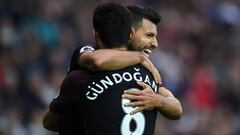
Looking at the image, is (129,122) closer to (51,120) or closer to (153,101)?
(153,101)

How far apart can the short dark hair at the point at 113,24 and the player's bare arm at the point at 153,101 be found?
290mm

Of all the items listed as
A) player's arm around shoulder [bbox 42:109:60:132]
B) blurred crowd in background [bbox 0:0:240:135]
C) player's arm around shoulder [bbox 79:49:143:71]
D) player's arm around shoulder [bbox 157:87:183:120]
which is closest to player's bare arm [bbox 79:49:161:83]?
player's arm around shoulder [bbox 79:49:143:71]

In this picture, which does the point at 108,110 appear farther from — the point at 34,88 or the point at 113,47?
the point at 34,88

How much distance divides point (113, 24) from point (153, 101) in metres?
0.53

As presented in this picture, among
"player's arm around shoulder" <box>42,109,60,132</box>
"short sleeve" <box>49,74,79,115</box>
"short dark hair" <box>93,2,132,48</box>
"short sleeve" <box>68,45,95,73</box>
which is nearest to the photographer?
"short dark hair" <box>93,2,132,48</box>

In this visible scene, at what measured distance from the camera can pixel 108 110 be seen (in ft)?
18.6

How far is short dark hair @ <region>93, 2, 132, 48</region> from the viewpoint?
18.4 ft

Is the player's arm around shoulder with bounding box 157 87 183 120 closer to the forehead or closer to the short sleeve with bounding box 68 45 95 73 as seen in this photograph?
the forehead

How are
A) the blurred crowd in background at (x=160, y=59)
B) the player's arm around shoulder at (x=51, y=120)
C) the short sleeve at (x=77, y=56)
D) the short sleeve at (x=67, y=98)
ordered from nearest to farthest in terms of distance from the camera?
the short sleeve at (x=67, y=98), the short sleeve at (x=77, y=56), the player's arm around shoulder at (x=51, y=120), the blurred crowd in background at (x=160, y=59)

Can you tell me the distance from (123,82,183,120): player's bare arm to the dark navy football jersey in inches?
1.2

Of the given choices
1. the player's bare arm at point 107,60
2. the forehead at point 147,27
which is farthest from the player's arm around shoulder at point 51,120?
the forehead at point 147,27

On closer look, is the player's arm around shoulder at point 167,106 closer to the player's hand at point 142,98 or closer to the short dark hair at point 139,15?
the player's hand at point 142,98

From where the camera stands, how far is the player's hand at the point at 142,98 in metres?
5.69

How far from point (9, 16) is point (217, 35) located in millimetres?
3537
